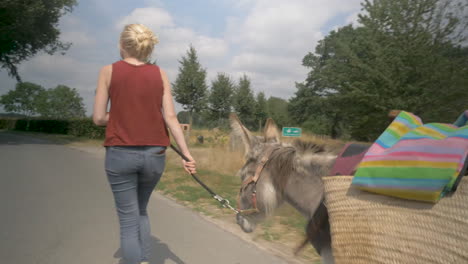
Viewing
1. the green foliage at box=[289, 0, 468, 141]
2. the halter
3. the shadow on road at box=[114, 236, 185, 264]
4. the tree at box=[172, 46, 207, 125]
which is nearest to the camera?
the halter

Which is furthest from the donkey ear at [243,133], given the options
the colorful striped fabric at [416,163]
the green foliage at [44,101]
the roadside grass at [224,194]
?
the green foliage at [44,101]

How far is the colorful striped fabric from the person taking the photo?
1233mm

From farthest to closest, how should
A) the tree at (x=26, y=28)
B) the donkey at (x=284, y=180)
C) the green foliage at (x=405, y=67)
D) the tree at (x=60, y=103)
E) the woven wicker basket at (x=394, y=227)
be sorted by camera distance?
the tree at (x=60, y=103) < the tree at (x=26, y=28) < the green foliage at (x=405, y=67) < the donkey at (x=284, y=180) < the woven wicker basket at (x=394, y=227)

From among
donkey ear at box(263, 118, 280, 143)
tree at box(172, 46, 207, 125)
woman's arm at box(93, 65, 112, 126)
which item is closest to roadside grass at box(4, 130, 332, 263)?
donkey ear at box(263, 118, 280, 143)

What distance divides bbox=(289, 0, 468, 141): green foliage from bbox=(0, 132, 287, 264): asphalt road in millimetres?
6017

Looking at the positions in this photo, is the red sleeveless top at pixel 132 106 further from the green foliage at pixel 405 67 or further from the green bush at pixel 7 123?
the green bush at pixel 7 123

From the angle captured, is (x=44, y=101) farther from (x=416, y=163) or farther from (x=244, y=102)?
(x=416, y=163)

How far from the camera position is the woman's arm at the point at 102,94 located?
207 centimetres

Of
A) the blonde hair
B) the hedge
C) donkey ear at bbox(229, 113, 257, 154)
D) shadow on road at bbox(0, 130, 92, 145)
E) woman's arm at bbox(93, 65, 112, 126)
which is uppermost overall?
the blonde hair

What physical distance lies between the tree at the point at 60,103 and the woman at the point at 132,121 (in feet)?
273

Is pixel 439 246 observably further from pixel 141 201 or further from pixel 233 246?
pixel 233 246

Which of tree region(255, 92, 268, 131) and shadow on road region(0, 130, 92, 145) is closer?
shadow on road region(0, 130, 92, 145)

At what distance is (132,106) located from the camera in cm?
210

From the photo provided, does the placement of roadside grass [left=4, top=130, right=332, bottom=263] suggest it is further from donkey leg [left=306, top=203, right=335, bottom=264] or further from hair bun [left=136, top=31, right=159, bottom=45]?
hair bun [left=136, top=31, right=159, bottom=45]
